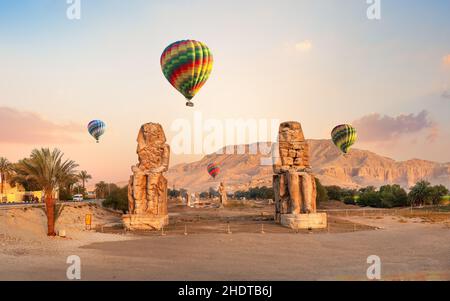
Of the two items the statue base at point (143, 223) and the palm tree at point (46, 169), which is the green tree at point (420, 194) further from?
the palm tree at point (46, 169)

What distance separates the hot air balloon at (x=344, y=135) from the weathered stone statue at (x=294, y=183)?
33.0 metres

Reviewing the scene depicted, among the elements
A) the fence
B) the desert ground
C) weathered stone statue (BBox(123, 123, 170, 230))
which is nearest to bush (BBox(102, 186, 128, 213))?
the fence

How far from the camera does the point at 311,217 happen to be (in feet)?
74.6

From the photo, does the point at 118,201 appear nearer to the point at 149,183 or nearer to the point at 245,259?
the point at 149,183

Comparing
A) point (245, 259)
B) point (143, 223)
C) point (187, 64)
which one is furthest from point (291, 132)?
point (245, 259)

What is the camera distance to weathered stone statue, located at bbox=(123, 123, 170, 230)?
22.7 meters

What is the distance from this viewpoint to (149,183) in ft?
76.8

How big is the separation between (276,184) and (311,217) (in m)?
3.79

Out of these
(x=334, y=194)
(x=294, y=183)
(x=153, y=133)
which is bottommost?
(x=334, y=194)

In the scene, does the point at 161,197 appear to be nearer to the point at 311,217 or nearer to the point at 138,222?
the point at 138,222

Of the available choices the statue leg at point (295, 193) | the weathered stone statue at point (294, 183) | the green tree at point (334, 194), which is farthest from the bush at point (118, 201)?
the green tree at point (334, 194)

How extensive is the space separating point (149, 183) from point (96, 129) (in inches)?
1424

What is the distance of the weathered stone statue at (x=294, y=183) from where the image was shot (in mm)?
22891
